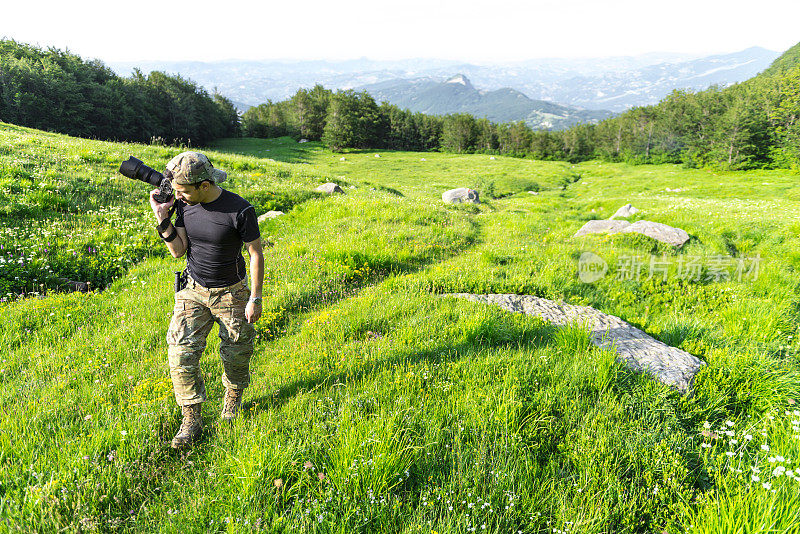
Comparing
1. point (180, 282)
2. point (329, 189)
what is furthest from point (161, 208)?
point (329, 189)

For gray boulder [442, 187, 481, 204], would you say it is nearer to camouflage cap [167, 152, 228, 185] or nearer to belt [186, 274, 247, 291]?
belt [186, 274, 247, 291]

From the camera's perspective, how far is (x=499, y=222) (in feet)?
52.2

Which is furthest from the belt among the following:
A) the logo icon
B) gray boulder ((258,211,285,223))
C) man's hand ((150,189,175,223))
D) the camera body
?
gray boulder ((258,211,285,223))

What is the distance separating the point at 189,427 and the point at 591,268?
31.0 ft

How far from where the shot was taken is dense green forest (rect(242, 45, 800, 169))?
68562mm

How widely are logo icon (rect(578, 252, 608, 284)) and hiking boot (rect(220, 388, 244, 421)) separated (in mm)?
7872

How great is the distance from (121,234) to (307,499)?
1006 centimetres

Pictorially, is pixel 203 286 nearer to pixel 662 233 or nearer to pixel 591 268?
pixel 591 268

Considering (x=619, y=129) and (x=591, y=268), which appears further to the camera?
(x=619, y=129)

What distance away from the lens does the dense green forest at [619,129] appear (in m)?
68.6

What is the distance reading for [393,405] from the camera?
13.5 feet

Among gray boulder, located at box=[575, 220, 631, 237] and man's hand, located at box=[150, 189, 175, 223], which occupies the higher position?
man's hand, located at box=[150, 189, 175, 223]

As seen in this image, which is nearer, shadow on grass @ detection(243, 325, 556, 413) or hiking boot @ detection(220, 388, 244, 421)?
hiking boot @ detection(220, 388, 244, 421)

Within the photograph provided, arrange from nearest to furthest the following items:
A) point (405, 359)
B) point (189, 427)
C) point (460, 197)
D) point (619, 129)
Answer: point (189, 427) → point (405, 359) → point (460, 197) → point (619, 129)
